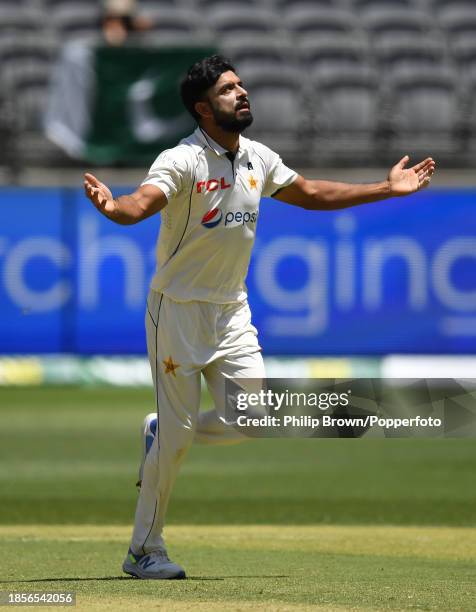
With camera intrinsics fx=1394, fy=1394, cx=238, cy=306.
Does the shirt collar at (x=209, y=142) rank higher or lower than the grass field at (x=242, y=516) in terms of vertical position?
higher

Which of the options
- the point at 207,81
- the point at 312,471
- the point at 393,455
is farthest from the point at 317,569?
the point at 393,455

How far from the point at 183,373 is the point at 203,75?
1291mm

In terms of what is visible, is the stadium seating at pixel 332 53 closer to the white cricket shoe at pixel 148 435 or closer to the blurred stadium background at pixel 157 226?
the blurred stadium background at pixel 157 226

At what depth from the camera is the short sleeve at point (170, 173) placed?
5703 millimetres

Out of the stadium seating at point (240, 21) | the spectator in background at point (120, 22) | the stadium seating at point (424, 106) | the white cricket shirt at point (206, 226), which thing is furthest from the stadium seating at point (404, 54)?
the white cricket shirt at point (206, 226)

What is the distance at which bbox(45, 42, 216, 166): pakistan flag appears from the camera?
17516mm

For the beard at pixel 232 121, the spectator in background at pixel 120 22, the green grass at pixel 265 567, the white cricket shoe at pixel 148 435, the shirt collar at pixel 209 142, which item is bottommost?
the green grass at pixel 265 567

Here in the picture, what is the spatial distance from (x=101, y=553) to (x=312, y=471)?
16.0 feet

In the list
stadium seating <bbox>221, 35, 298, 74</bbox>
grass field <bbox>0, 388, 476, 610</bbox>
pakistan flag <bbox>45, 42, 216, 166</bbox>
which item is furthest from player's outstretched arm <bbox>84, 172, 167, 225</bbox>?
stadium seating <bbox>221, 35, 298, 74</bbox>

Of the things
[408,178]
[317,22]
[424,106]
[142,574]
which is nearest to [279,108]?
[424,106]

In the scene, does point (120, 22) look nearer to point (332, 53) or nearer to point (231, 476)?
point (332, 53)

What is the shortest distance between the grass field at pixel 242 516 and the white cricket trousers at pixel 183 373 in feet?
1.35

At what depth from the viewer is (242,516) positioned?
9.49m

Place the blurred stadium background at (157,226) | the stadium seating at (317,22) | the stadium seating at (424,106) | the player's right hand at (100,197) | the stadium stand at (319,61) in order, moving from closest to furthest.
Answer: the player's right hand at (100,197) → the blurred stadium background at (157,226) → the stadium stand at (319,61) → the stadium seating at (424,106) → the stadium seating at (317,22)
